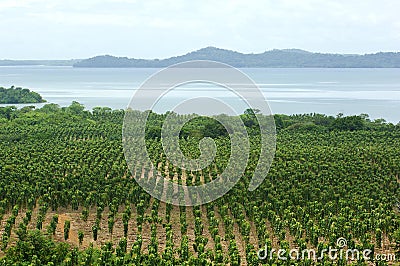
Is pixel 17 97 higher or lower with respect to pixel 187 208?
higher

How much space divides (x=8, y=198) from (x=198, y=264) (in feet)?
36.0

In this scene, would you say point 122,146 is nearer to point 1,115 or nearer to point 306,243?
point 306,243

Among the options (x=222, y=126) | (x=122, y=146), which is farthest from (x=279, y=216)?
(x=222, y=126)

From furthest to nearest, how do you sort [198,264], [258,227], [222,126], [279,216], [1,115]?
[1,115] < [222,126] < [279,216] < [258,227] < [198,264]

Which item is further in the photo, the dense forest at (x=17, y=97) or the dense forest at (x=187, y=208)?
the dense forest at (x=17, y=97)

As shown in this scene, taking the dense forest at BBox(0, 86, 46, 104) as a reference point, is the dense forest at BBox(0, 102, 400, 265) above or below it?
below

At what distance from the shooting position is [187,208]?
2442 centimetres

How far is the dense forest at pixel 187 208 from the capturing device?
17906 millimetres

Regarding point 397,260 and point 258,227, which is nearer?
point 397,260

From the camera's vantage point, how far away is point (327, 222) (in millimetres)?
21406

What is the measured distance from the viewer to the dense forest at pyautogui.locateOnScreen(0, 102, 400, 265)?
17.9 m

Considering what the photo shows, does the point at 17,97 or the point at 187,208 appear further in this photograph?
the point at 17,97

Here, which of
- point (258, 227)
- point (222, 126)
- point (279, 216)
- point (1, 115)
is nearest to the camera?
point (258, 227)

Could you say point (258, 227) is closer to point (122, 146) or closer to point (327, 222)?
point (327, 222)
